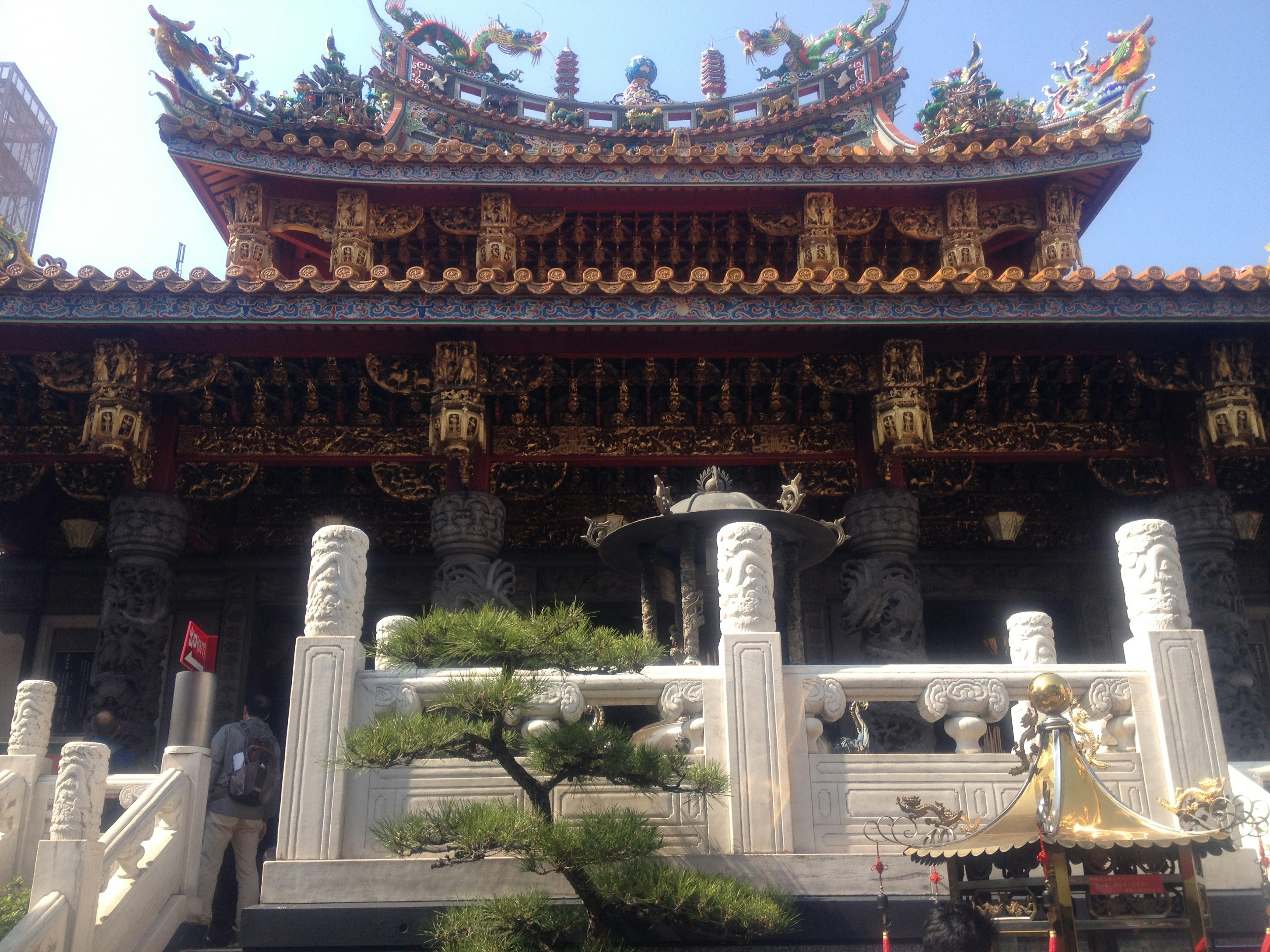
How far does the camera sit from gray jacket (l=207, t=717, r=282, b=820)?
236 inches

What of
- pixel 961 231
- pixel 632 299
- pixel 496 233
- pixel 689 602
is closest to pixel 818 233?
pixel 961 231

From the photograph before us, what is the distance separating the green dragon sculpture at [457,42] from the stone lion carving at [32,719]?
9.81m

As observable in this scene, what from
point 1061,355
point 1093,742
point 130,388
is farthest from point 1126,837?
point 130,388

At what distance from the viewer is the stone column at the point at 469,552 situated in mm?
8109

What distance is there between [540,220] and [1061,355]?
17.7 feet

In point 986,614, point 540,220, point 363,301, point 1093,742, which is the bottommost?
point 1093,742

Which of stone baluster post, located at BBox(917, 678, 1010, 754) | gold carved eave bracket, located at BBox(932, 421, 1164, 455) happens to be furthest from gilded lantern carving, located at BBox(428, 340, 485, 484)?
stone baluster post, located at BBox(917, 678, 1010, 754)

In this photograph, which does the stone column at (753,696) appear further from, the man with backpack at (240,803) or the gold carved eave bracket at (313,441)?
the gold carved eave bracket at (313,441)

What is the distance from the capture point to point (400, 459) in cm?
897

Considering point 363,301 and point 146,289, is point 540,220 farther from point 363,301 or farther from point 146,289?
point 146,289

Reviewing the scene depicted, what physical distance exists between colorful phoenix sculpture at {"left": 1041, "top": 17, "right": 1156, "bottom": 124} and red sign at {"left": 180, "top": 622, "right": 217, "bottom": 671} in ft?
31.5

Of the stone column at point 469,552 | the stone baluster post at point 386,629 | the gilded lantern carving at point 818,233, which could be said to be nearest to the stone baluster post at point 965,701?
the stone baluster post at point 386,629

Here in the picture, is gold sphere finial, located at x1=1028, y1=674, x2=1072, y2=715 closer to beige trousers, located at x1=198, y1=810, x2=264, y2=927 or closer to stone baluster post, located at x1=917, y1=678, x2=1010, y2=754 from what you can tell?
stone baluster post, located at x1=917, y1=678, x2=1010, y2=754

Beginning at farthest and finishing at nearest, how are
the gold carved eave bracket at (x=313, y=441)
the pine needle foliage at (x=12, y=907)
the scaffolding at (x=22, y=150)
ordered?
the scaffolding at (x=22, y=150) → the gold carved eave bracket at (x=313, y=441) → the pine needle foliage at (x=12, y=907)
